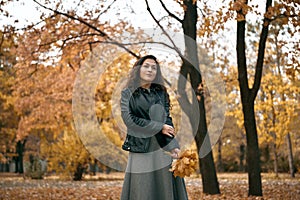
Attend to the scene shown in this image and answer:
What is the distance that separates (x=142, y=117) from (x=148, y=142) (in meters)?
0.23

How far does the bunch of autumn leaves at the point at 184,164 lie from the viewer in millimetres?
3690

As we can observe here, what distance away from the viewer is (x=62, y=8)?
10477 millimetres

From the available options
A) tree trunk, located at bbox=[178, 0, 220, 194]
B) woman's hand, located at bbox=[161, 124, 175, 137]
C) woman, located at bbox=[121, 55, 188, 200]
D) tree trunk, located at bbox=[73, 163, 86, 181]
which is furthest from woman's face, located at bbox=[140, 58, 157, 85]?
tree trunk, located at bbox=[73, 163, 86, 181]

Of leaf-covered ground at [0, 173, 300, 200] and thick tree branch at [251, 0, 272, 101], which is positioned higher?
thick tree branch at [251, 0, 272, 101]

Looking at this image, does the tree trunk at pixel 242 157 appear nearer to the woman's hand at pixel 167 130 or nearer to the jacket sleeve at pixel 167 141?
the jacket sleeve at pixel 167 141

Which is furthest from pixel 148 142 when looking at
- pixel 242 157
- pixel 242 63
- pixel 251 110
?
pixel 242 157

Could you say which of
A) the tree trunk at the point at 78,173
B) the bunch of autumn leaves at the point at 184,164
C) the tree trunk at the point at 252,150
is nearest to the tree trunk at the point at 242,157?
the tree trunk at the point at 78,173

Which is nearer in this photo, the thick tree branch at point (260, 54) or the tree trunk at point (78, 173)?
the thick tree branch at point (260, 54)

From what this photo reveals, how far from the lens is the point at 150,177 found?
157 inches

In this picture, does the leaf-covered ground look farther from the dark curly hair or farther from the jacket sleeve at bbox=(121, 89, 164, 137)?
the jacket sleeve at bbox=(121, 89, 164, 137)

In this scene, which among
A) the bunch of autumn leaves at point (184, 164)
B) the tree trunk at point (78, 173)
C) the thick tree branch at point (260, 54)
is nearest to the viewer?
the bunch of autumn leaves at point (184, 164)

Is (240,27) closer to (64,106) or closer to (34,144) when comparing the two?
(64,106)

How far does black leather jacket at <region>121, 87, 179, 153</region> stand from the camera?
12.6 ft

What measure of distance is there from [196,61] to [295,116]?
31.2ft
